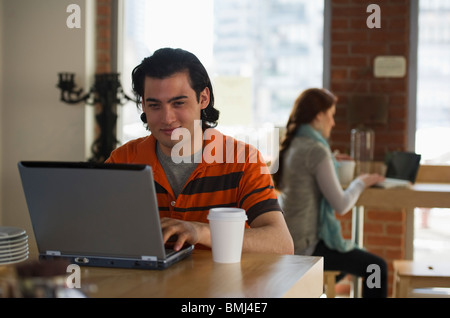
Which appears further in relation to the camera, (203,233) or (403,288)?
(403,288)

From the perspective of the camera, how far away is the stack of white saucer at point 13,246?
1.42 meters

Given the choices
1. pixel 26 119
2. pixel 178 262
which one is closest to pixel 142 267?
pixel 178 262

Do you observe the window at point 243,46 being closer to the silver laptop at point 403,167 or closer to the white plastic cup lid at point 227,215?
the silver laptop at point 403,167

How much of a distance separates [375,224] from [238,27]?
5.17ft

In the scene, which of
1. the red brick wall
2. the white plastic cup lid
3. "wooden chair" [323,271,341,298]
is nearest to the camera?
the white plastic cup lid

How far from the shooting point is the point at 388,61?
3.74m

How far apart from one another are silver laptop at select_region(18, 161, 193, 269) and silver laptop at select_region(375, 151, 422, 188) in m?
2.22

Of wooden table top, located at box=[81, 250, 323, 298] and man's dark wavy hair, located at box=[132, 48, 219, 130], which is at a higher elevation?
man's dark wavy hair, located at box=[132, 48, 219, 130]

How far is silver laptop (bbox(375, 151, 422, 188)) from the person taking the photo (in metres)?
3.38

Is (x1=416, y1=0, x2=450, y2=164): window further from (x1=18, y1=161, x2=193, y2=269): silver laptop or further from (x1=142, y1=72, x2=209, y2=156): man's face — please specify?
(x1=18, y1=161, x2=193, y2=269): silver laptop

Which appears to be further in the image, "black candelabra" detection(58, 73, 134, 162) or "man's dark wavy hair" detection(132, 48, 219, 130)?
"black candelabra" detection(58, 73, 134, 162)

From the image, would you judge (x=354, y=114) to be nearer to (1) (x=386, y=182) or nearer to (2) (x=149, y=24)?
(1) (x=386, y=182)

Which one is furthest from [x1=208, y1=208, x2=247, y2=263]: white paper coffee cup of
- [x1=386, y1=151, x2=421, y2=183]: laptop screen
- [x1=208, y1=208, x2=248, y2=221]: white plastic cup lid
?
[x1=386, y1=151, x2=421, y2=183]: laptop screen

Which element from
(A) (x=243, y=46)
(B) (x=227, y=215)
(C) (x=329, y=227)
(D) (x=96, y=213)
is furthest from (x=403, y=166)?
(D) (x=96, y=213)
